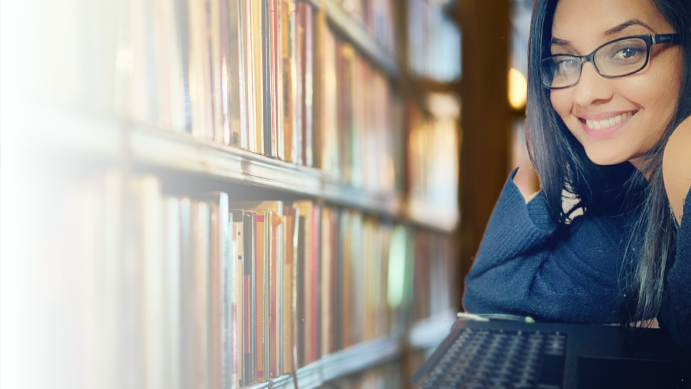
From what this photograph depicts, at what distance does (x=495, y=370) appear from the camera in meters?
0.98

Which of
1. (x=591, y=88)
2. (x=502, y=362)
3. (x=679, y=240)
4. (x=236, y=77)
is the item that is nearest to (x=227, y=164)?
(x=236, y=77)

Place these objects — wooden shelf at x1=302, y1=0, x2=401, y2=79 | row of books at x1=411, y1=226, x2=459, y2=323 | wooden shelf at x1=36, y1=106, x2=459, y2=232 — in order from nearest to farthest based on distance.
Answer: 1. wooden shelf at x1=36, y1=106, x2=459, y2=232
2. wooden shelf at x1=302, y1=0, x2=401, y2=79
3. row of books at x1=411, y1=226, x2=459, y2=323

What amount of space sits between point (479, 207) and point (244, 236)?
50 centimetres

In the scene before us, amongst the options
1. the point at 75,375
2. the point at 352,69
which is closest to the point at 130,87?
the point at 75,375

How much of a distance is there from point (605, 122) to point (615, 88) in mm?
63

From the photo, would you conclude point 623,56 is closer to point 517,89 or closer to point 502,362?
point 517,89

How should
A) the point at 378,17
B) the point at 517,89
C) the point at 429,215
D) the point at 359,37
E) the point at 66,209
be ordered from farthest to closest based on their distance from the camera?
the point at 429,215 → the point at 378,17 → the point at 359,37 → the point at 517,89 → the point at 66,209

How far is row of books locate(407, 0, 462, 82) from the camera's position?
166 cm

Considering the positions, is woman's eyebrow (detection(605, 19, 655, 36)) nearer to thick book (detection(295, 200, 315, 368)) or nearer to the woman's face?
the woman's face

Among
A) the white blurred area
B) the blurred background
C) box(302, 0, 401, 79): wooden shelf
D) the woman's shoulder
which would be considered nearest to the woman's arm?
the woman's shoulder

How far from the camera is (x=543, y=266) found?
113cm

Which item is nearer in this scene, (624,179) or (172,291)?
(172,291)

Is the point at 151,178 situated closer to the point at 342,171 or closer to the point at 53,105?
the point at 53,105

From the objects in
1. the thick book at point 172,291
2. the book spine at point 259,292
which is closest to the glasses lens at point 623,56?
the book spine at point 259,292
